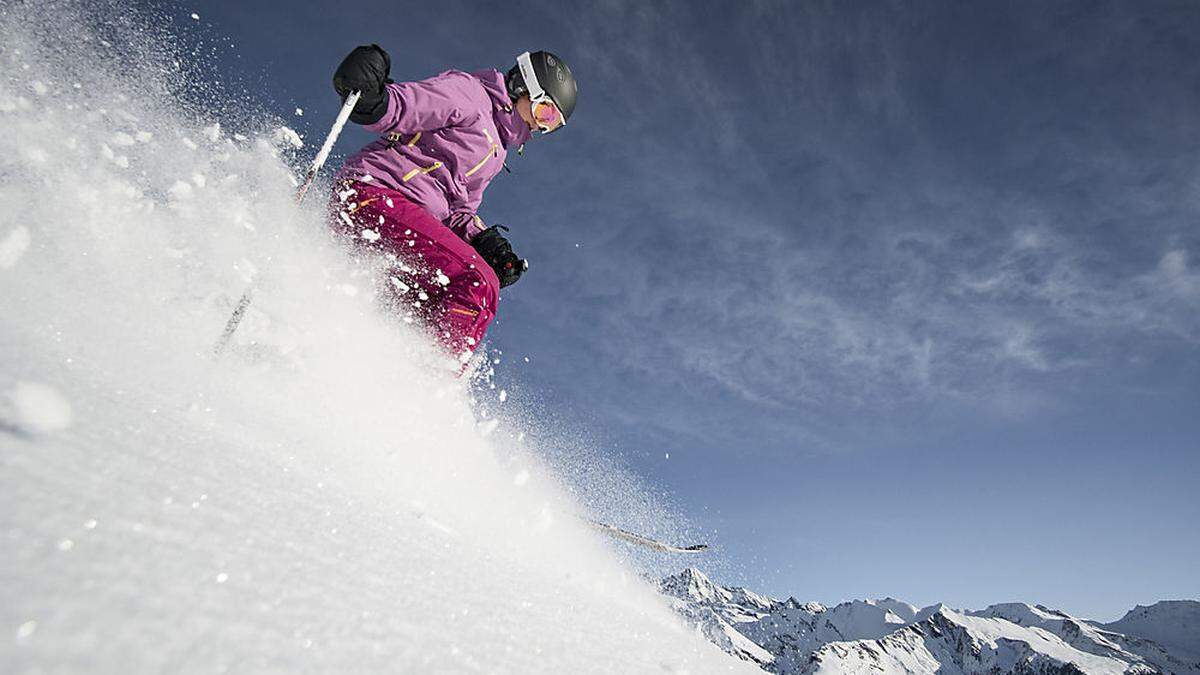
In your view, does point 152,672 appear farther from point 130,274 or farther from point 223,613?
point 130,274

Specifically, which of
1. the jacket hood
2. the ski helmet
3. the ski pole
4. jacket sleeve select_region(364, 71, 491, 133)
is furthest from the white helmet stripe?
the ski pole

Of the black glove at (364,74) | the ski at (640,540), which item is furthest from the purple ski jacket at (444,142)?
the ski at (640,540)

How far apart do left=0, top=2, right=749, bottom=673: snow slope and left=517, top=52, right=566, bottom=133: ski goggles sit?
213 centimetres

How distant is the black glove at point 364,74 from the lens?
12.0 feet

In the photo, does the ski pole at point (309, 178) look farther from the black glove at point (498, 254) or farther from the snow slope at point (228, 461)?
the black glove at point (498, 254)

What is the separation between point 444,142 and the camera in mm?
4855

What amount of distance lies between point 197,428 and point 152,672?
101 centimetres

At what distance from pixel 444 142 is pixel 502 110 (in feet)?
2.47

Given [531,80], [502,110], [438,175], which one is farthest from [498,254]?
[531,80]

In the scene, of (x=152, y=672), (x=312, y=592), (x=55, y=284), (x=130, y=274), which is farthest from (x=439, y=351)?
(x=152, y=672)

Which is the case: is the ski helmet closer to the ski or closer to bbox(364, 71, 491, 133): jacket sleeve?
bbox(364, 71, 491, 133): jacket sleeve

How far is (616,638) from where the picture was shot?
1379 mm

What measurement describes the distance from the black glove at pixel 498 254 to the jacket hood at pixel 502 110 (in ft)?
2.78

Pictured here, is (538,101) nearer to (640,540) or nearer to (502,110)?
(502,110)
